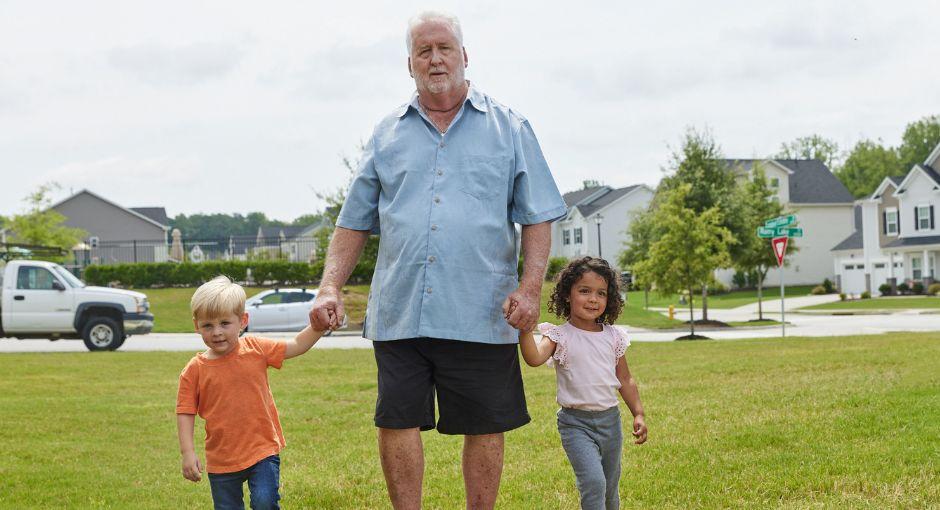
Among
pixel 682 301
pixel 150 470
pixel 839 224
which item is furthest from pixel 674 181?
pixel 839 224

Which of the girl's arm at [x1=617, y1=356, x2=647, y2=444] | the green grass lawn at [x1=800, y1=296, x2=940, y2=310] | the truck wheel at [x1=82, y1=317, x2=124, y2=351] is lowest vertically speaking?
the green grass lawn at [x1=800, y1=296, x2=940, y2=310]

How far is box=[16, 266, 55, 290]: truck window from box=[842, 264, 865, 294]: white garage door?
2023 inches

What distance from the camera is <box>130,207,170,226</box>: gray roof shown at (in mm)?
75881

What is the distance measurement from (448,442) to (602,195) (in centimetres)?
6829

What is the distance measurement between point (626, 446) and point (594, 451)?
246 cm

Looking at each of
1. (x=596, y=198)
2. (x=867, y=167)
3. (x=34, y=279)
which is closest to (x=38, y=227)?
(x=34, y=279)

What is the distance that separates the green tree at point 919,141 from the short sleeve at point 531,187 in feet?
330

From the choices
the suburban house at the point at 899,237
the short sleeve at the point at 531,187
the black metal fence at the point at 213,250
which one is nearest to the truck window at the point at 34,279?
the short sleeve at the point at 531,187

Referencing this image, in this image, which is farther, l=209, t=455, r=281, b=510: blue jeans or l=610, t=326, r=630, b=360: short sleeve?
l=610, t=326, r=630, b=360: short sleeve

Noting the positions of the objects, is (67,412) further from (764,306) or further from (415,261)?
(764,306)

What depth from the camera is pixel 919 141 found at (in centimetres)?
9638

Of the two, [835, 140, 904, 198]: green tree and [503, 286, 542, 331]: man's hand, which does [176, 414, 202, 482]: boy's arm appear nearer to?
[503, 286, 542, 331]: man's hand

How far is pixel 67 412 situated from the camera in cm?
916

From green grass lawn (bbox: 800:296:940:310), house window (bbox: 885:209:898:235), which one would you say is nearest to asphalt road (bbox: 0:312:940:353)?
green grass lawn (bbox: 800:296:940:310)
